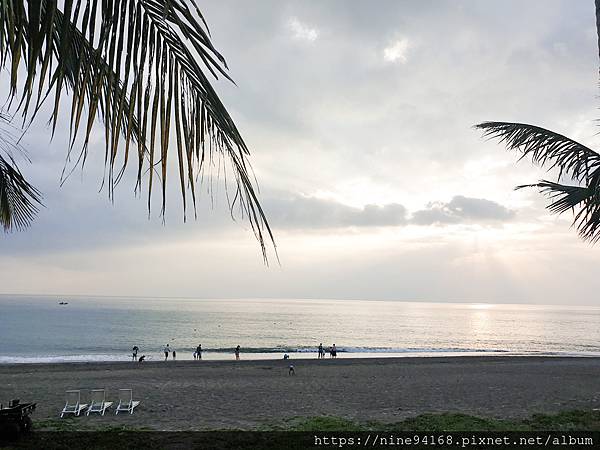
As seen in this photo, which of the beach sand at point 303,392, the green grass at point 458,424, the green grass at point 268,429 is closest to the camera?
the green grass at point 268,429

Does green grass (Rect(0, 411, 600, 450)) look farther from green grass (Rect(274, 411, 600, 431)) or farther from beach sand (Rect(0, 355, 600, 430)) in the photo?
beach sand (Rect(0, 355, 600, 430))

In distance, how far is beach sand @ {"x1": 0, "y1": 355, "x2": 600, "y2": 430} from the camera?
13.1 metres

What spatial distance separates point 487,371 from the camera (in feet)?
88.7

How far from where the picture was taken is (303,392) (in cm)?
1814

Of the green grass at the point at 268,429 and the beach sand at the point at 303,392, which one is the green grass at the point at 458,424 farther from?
the beach sand at the point at 303,392

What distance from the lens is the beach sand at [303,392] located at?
1313 cm

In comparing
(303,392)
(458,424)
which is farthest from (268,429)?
(303,392)

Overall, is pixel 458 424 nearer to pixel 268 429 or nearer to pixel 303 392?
pixel 268 429

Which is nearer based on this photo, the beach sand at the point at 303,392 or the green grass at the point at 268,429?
the green grass at the point at 268,429

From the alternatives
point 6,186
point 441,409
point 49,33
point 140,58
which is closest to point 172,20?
point 140,58

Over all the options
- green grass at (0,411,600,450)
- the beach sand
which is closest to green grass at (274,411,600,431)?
green grass at (0,411,600,450)

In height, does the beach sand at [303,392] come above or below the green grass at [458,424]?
below

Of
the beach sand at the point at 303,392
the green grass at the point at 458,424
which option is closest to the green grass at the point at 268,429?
the green grass at the point at 458,424

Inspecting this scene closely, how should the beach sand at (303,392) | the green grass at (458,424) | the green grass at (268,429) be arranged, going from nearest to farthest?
the green grass at (268,429) → the green grass at (458,424) → the beach sand at (303,392)
